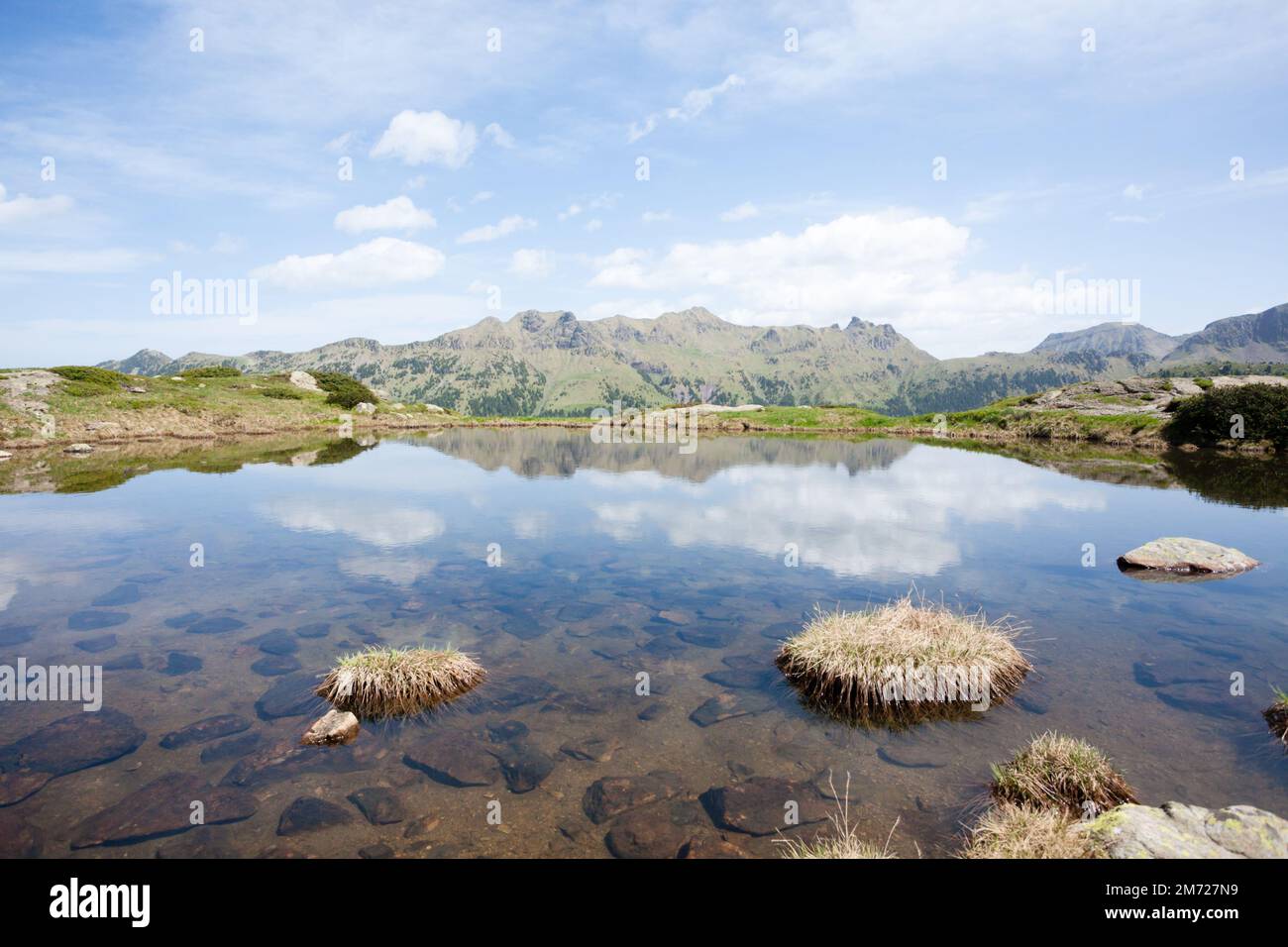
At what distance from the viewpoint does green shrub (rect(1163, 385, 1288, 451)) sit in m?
79.4

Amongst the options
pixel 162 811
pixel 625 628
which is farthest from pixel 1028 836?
pixel 162 811

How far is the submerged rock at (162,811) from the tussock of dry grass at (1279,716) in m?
22.3

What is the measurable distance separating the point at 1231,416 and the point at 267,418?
6002 inches

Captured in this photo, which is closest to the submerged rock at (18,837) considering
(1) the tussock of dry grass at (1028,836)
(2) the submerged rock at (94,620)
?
(2) the submerged rock at (94,620)

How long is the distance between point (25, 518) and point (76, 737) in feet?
111

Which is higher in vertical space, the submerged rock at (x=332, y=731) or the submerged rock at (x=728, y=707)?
the submerged rock at (x=332, y=731)

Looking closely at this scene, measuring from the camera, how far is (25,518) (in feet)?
122

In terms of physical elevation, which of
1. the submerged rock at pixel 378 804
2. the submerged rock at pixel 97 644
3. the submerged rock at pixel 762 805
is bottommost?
the submerged rock at pixel 762 805

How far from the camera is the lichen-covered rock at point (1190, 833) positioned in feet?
29.2

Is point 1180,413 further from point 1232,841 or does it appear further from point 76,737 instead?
point 76,737

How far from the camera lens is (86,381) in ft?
320

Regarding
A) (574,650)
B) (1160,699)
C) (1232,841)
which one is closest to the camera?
(1232,841)

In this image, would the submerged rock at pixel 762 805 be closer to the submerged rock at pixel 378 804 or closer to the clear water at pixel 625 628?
the clear water at pixel 625 628

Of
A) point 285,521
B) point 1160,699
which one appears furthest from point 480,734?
point 285,521
